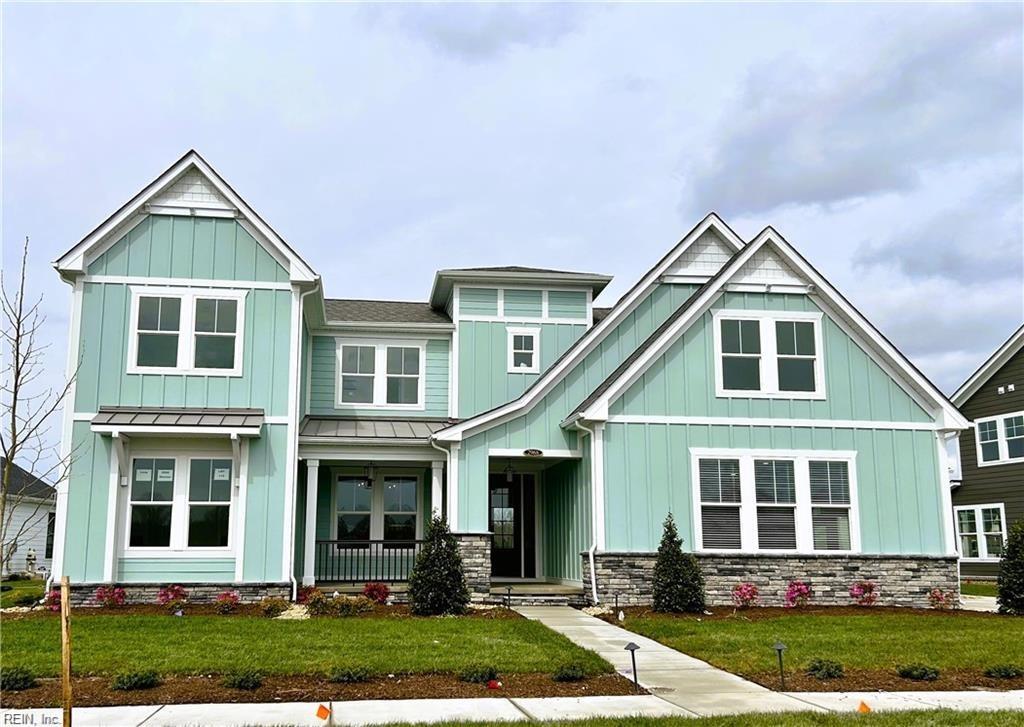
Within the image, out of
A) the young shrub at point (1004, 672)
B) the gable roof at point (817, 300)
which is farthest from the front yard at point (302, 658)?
the gable roof at point (817, 300)

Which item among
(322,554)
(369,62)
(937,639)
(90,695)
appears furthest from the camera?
(322,554)

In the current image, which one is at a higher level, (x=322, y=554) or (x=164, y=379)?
(x=164, y=379)

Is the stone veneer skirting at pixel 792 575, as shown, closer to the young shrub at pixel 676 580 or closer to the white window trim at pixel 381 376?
the young shrub at pixel 676 580

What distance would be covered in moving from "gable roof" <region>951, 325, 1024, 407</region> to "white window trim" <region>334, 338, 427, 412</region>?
17053mm

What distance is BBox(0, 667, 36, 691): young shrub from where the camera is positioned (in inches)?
344

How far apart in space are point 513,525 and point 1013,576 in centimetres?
990

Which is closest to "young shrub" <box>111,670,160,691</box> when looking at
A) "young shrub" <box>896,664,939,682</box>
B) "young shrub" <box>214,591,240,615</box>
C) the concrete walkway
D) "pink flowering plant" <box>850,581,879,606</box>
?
the concrete walkway

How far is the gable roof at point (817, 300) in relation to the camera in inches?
696

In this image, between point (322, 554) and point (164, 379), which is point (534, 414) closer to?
point (322, 554)

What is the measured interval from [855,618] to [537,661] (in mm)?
6843

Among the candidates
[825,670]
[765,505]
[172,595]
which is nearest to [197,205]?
[172,595]

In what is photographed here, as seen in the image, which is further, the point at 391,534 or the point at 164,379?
the point at 391,534

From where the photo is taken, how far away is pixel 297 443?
17391mm

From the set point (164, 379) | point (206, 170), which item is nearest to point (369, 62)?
point (206, 170)
